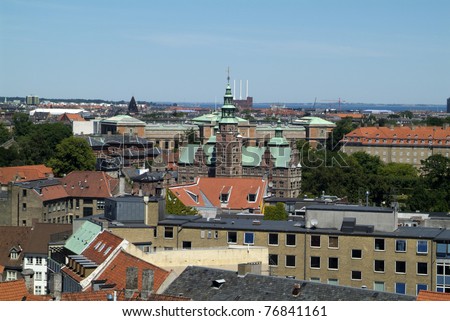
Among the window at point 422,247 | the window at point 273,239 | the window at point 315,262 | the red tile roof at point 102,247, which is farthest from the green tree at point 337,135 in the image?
the red tile roof at point 102,247

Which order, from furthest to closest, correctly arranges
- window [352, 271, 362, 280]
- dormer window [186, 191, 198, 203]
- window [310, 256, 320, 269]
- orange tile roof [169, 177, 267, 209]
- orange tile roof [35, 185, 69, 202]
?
orange tile roof [169, 177, 267, 209], dormer window [186, 191, 198, 203], orange tile roof [35, 185, 69, 202], window [310, 256, 320, 269], window [352, 271, 362, 280]

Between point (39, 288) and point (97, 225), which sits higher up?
point (97, 225)

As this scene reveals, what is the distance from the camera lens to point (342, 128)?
171 metres

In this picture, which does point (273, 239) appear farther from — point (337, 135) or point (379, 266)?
point (337, 135)

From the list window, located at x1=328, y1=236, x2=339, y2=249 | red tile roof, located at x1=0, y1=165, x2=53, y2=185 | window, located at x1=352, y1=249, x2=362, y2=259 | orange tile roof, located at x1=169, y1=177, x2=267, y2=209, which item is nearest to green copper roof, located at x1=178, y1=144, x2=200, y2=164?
red tile roof, located at x1=0, y1=165, x2=53, y2=185

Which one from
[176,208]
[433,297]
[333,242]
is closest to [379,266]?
[333,242]

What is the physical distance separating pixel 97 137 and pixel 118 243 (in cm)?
10399

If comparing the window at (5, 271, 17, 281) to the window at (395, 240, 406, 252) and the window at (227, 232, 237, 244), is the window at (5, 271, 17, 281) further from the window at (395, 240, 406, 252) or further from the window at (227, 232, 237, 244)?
the window at (395, 240, 406, 252)

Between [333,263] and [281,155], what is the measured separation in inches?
2440

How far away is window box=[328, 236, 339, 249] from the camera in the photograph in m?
42.8

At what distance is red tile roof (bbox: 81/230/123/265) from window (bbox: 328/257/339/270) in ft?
29.4

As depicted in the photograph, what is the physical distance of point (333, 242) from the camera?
4288cm

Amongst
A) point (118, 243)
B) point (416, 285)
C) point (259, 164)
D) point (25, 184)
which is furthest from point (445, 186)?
point (118, 243)

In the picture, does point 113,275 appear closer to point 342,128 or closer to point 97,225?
point 97,225
